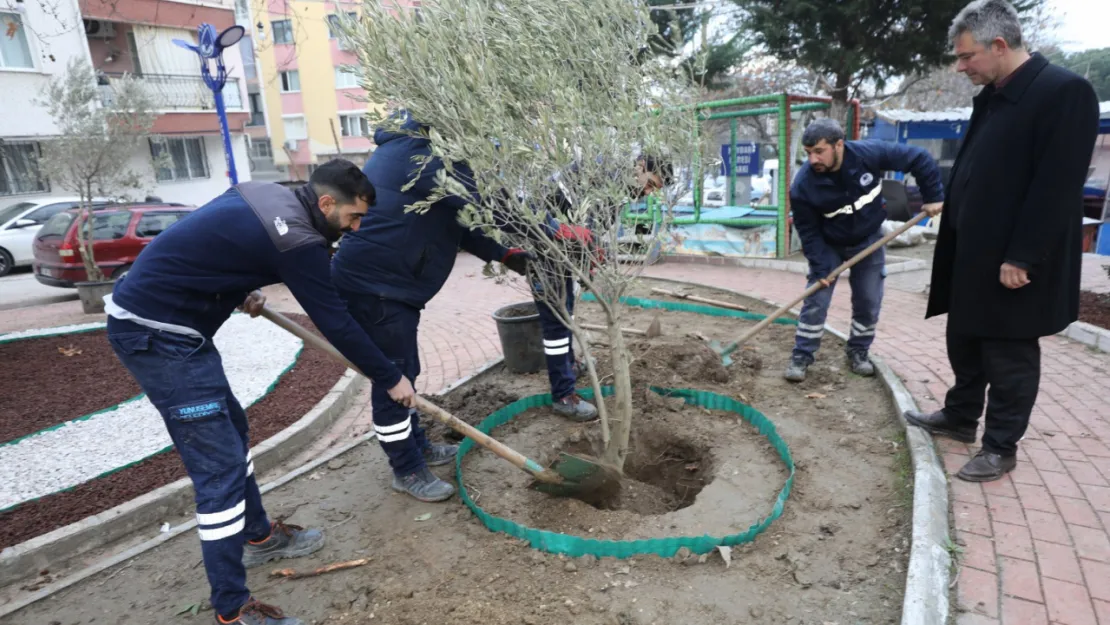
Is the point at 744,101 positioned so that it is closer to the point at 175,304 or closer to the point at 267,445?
the point at 267,445

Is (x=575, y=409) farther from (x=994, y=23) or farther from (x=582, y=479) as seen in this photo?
(x=994, y=23)

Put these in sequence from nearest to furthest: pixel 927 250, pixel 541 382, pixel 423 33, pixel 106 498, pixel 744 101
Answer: pixel 423 33, pixel 106 498, pixel 541 382, pixel 744 101, pixel 927 250

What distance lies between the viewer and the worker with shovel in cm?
Answer: 437

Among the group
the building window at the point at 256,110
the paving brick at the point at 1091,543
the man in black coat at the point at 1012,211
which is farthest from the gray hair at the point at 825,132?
the building window at the point at 256,110

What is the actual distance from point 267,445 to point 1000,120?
449cm

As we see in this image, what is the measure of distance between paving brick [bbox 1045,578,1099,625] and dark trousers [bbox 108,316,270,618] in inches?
122

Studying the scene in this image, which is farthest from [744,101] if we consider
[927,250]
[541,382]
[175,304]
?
[175,304]

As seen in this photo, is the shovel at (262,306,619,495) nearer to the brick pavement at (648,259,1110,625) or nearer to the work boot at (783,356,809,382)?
the brick pavement at (648,259,1110,625)

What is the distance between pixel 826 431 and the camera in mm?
4043

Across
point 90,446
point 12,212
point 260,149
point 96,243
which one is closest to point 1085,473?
point 90,446

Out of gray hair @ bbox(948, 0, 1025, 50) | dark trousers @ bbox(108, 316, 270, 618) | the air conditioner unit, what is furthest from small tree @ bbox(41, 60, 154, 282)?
the air conditioner unit

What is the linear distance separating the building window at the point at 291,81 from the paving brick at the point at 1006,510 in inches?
1479

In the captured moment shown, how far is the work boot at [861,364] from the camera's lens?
Answer: 15.9 feet

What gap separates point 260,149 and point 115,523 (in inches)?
1676
